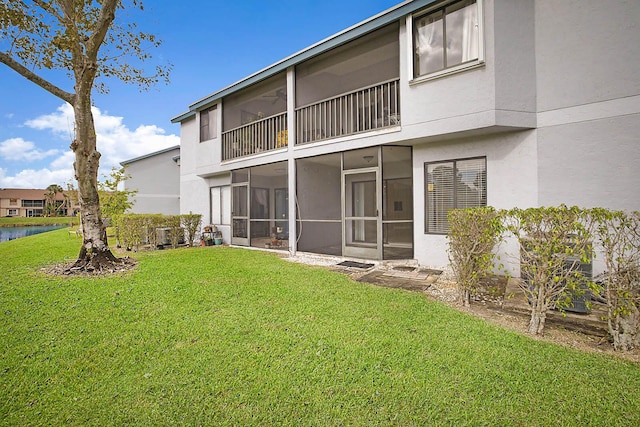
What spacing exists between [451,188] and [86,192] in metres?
9.30

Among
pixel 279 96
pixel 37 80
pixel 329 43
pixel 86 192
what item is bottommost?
pixel 86 192

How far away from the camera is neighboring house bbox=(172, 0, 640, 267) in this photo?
5.80 metres

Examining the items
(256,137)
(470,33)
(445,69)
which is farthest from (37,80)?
(470,33)

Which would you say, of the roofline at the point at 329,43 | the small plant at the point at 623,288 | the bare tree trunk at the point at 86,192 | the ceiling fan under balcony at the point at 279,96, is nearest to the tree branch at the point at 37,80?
the bare tree trunk at the point at 86,192

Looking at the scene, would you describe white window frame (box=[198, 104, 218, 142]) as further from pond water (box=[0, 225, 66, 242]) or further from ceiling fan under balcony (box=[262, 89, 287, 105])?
pond water (box=[0, 225, 66, 242])

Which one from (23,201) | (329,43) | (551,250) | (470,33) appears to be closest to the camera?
(551,250)

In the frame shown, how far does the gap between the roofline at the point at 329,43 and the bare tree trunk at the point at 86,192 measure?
505 cm

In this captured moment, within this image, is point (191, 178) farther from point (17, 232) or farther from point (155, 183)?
point (17, 232)

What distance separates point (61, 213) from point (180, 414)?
189ft

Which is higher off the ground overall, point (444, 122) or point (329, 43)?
point (329, 43)

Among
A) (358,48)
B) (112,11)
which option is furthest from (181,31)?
(358,48)

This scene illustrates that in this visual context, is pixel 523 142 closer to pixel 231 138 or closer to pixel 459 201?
pixel 459 201

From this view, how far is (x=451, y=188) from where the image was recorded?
24.4 ft

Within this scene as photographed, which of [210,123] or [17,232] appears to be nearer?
[210,123]
